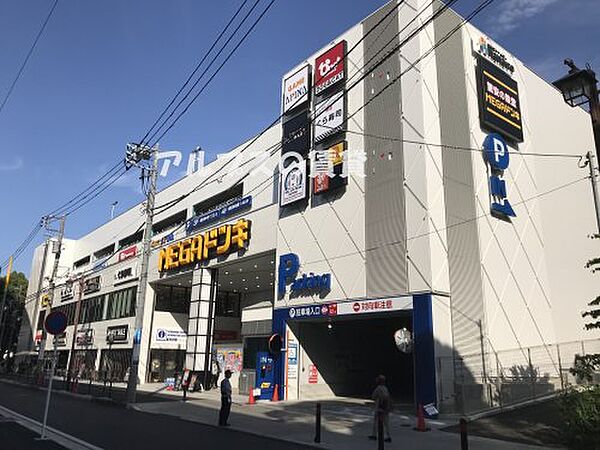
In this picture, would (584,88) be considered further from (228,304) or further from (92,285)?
(92,285)

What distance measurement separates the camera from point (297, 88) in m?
27.3

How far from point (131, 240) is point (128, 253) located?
10.6 ft

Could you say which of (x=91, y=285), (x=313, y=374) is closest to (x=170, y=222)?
(x=91, y=285)

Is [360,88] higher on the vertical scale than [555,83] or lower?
higher

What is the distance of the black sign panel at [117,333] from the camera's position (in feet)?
134

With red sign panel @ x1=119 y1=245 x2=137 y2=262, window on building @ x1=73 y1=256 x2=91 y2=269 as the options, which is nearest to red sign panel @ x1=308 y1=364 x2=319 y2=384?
red sign panel @ x1=119 y1=245 x2=137 y2=262

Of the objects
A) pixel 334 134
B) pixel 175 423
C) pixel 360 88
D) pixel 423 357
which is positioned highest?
pixel 360 88

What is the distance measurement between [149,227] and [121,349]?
21547 millimetres

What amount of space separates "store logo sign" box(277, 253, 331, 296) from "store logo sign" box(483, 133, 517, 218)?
306 inches

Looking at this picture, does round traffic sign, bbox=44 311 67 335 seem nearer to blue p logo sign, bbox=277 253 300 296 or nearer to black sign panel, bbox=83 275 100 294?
blue p logo sign, bbox=277 253 300 296

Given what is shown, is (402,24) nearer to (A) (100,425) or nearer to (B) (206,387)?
(A) (100,425)

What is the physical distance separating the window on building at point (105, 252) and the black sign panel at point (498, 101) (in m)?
→ 38.5

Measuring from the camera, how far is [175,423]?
1580 cm

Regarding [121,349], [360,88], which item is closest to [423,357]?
[360,88]
